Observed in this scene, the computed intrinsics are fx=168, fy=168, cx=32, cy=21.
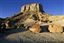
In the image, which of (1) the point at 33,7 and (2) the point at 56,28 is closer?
(2) the point at 56,28

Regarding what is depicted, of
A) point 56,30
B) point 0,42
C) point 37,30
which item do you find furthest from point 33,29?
point 0,42

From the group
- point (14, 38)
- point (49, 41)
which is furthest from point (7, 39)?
point (49, 41)

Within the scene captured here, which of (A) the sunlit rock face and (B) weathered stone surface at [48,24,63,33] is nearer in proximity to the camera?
(B) weathered stone surface at [48,24,63,33]

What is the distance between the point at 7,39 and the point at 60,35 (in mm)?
6732

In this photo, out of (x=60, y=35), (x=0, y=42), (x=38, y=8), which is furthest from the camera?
(x=38, y=8)

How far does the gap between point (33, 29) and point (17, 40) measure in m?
5.09

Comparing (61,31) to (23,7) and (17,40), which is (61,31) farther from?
(23,7)

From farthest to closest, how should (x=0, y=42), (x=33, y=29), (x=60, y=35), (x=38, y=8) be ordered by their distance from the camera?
1. (x=38, y=8)
2. (x=33, y=29)
3. (x=60, y=35)
4. (x=0, y=42)

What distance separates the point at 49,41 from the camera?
57.4 ft

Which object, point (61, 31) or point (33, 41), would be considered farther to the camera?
point (61, 31)

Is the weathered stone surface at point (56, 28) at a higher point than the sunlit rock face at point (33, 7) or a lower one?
lower

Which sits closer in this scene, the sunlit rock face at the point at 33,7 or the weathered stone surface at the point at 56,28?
the weathered stone surface at the point at 56,28

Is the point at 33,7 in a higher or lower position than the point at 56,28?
higher

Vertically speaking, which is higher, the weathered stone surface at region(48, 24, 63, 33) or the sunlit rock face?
the sunlit rock face
